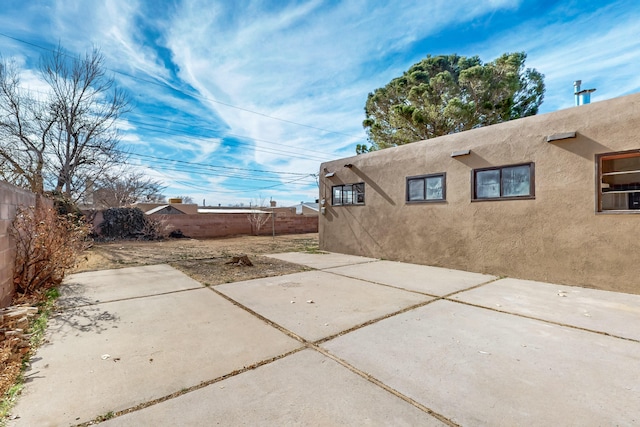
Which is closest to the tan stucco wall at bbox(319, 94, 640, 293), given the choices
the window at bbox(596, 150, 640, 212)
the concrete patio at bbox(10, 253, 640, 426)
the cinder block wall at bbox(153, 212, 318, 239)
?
the concrete patio at bbox(10, 253, 640, 426)

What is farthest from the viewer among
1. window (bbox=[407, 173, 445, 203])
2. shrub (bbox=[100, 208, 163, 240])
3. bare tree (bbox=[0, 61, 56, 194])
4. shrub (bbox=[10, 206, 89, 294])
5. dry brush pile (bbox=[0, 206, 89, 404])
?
shrub (bbox=[100, 208, 163, 240])

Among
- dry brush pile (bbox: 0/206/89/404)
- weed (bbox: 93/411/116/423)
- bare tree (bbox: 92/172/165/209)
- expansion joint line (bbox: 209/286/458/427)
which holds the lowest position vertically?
expansion joint line (bbox: 209/286/458/427)

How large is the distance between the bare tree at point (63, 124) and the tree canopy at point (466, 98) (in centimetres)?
1329

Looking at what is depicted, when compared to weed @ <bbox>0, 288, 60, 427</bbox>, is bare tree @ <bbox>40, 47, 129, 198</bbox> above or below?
above

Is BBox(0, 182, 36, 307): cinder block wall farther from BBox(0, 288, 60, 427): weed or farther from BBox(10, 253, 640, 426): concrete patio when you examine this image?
BBox(10, 253, 640, 426): concrete patio

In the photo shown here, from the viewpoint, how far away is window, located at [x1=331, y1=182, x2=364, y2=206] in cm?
867

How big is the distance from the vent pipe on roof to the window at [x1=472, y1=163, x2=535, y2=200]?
6.33 ft

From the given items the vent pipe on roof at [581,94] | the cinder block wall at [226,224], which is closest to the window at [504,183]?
the vent pipe on roof at [581,94]

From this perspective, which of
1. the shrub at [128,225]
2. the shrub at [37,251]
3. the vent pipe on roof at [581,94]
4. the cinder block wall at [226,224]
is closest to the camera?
the shrub at [37,251]

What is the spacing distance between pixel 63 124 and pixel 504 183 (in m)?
16.4

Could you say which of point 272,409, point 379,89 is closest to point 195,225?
point 379,89

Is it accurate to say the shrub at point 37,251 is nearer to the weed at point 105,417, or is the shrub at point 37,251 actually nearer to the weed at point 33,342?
the weed at point 33,342

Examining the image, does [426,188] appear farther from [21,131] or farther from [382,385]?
[21,131]

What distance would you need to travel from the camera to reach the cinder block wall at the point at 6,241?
331 cm
